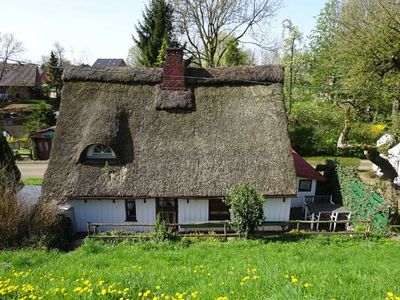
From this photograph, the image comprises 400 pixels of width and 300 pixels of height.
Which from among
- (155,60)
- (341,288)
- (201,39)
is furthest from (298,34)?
(341,288)

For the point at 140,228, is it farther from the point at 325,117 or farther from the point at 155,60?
the point at 155,60

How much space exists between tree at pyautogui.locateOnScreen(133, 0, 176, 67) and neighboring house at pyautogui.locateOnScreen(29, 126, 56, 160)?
39.6 ft

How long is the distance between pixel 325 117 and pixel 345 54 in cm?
1007

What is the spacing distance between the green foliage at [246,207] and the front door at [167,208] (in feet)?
9.27

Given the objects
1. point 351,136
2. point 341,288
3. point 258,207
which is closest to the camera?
point 341,288

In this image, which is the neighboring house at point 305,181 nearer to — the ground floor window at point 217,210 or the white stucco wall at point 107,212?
the ground floor window at point 217,210

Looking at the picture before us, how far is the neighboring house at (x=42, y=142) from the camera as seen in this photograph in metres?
29.7

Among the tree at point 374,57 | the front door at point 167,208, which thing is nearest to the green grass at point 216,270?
the front door at point 167,208

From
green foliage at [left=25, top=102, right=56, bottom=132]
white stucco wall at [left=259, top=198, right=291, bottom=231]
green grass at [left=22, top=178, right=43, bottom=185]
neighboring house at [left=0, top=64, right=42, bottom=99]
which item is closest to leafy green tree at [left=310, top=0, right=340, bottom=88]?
white stucco wall at [left=259, top=198, right=291, bottom=231]

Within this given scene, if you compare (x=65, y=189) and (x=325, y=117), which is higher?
(x=325, y=117)

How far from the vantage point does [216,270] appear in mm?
8289

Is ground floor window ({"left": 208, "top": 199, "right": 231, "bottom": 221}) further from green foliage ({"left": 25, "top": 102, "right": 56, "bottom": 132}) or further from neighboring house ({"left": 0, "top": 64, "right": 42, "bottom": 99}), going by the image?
neighboring house ({"left": 0, "top": 64, "right": 42, "bottom": 99})

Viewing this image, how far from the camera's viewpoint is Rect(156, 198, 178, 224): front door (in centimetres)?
1502

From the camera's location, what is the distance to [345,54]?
731 inches
